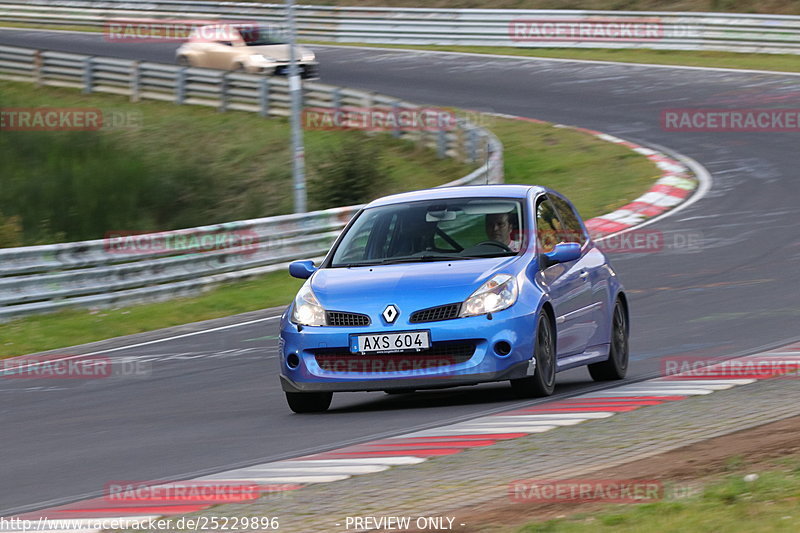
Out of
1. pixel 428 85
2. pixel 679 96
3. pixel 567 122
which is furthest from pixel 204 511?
pixel 428 85

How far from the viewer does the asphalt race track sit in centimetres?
833

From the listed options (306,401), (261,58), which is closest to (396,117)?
(261,58)

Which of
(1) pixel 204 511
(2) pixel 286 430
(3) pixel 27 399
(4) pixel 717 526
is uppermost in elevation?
(4) pixel 717 526

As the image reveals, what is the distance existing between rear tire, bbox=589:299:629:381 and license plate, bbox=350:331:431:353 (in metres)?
2.14

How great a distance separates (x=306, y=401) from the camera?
32.4ft

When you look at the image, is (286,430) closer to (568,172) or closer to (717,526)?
(717,526)

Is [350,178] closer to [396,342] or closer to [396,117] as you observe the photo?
[396,117]

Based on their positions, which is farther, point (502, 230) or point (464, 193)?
point (464, 193)

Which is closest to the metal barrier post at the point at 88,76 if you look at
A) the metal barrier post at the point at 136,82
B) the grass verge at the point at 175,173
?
the metal barrier post at the point at 136,82

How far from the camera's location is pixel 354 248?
10320mm

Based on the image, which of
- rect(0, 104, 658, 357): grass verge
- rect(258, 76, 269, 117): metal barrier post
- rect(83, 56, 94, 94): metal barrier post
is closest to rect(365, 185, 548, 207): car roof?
rect(0, 104, 658, 357): grass verge

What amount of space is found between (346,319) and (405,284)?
45cm

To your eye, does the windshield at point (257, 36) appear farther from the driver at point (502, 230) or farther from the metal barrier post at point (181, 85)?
the driver at point (502, 230)

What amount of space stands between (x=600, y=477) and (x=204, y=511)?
5.90 feet
